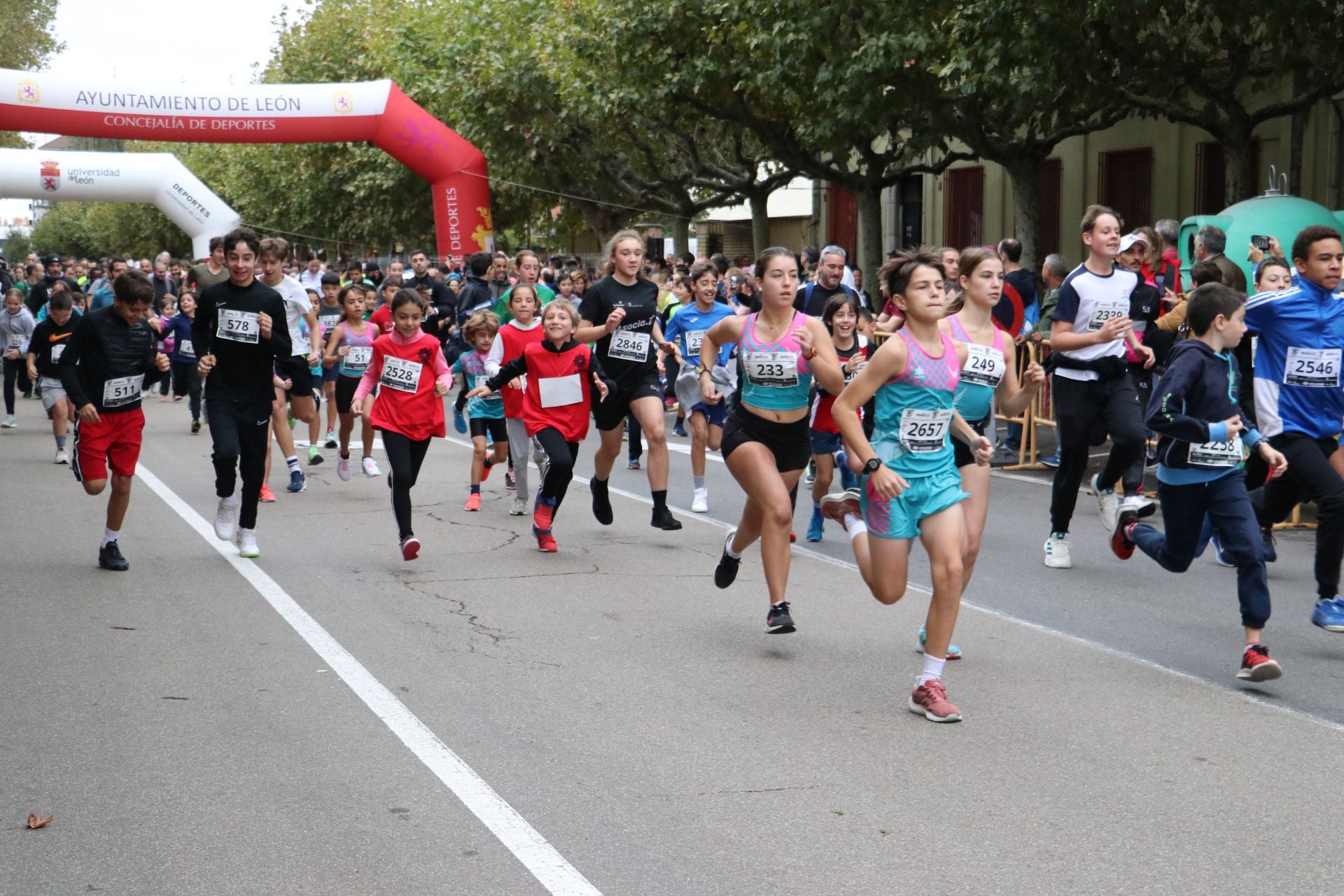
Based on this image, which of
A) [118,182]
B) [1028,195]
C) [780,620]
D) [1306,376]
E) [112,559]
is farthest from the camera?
[118,182]

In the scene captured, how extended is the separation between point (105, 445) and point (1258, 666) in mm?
6395

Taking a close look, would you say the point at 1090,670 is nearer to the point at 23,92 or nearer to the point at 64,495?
the point at 64,495

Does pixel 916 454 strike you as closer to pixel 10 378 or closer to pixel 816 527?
pixel 816 527

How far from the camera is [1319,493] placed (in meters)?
7.34

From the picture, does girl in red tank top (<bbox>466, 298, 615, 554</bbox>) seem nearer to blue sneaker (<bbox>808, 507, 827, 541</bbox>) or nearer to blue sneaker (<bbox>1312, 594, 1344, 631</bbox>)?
blue sneaker (<bbox>808, 507, 827, 541</bbox>)

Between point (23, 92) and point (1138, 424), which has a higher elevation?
point (23, 92)

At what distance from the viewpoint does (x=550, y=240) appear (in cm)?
5047

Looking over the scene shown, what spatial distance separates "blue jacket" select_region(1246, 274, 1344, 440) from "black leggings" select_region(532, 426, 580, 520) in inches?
158

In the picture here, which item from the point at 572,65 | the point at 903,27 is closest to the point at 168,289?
the point at 572,65

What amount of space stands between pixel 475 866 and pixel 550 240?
4671 cm

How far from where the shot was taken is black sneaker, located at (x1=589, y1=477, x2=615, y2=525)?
10562mm

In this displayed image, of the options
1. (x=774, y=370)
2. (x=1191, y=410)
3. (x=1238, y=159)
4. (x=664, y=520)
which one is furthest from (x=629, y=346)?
(x=1238, y=159)

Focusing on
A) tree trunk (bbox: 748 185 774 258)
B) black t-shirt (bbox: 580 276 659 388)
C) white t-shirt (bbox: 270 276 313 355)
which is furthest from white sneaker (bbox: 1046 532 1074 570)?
tree trunk (bbox: 748 185 774 258)

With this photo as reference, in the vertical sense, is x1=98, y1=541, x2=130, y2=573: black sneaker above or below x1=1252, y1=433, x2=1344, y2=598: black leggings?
below
